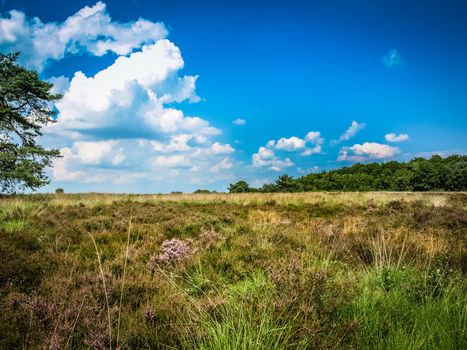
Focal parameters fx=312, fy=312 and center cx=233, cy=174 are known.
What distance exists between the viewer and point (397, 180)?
78.1 metres

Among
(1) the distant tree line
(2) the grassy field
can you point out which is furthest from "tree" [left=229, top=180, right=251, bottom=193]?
(2) the grassy field

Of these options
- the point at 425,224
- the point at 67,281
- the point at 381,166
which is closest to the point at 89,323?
the point at 67,281

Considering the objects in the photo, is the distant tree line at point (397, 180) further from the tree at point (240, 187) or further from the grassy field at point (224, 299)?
the grassy field at point (224, 299)

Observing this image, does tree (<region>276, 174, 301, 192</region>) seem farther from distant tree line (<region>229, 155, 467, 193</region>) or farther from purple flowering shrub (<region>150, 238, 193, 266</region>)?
purple flowering shrub (<region>150, 238, 193, 266</region>)

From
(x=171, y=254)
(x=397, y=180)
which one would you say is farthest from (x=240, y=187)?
(x=171, y=254)

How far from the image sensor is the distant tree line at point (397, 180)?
65062 mm

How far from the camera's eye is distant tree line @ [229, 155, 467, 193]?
65062 millimetres

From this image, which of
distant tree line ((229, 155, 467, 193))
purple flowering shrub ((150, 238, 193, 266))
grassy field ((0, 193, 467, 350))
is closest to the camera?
grassy field ((0, 193, 467, 350))

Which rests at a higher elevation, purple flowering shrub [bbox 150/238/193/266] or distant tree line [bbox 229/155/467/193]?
distant tree line [bbox 229/155/467/193]

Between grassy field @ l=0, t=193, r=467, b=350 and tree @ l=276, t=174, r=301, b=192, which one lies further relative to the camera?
tree @ l=276, t=174, r=301, b=192

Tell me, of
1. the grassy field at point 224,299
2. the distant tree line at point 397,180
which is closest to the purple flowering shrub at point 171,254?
the grassy field at point 224,299

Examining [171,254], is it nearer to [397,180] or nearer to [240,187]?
[240,187]

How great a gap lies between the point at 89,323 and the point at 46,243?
425 cm

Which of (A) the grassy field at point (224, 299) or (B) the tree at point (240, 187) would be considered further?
(B) the tree at point (240, 187)
